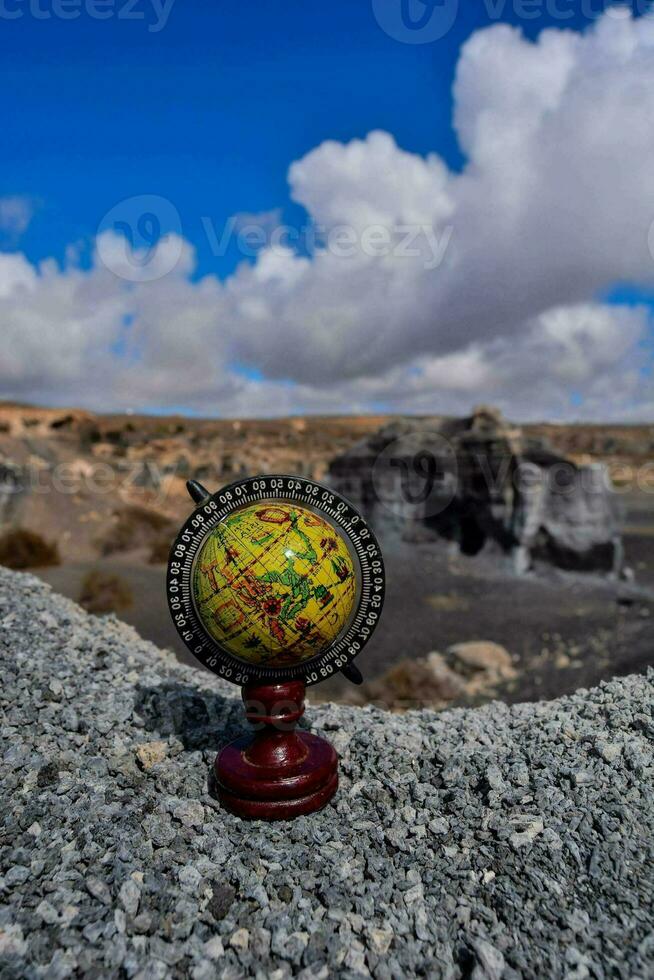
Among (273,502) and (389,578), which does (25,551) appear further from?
(273,502)

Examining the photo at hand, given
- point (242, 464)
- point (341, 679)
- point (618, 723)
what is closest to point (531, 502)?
point (341, 679)

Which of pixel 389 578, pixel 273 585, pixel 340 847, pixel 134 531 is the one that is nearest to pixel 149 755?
pixel 340 847

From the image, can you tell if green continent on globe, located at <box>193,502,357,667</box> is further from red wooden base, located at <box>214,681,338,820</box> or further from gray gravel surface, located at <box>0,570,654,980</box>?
gray gravel surface, located at <box>0,570,654,980</box>

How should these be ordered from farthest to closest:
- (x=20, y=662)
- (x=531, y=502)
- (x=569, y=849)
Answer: (x=531, y=502), (x=20, y=662), (x=569, y=849)

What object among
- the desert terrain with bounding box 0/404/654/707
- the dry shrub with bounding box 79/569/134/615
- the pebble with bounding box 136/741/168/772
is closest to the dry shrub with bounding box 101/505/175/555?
the desert terrain with bounding box 0/404/654/707

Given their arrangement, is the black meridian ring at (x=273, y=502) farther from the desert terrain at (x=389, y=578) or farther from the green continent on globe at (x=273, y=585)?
the desert terrain at (x=389, y=578)

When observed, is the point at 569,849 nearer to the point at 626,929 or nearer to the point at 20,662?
the point at 626,929
